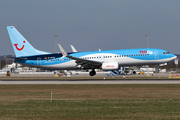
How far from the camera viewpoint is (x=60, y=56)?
178 ft

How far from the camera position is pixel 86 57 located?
53.5 metres

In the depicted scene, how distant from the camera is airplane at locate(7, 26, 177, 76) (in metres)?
50.4

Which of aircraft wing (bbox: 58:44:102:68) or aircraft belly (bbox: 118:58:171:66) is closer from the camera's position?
aircraft wing (bbox: 58:44:102:68)

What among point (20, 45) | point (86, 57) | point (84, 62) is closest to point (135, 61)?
point (84, 62)

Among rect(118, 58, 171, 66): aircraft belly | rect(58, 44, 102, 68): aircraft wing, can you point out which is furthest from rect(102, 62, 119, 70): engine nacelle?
rect(118, 58, 171, 66): aircraft belly

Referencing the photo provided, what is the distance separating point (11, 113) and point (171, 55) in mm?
39938

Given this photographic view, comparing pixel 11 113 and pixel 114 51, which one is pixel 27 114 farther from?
pixel 114 51

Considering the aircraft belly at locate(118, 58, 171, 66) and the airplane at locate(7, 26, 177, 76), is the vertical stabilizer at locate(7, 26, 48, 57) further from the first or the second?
the aircraft belly at locate(118, 58, 171, 66)

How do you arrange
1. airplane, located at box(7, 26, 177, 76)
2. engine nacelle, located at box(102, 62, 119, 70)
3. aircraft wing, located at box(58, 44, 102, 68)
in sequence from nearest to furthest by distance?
aircraft wing, located at box(58, 44, 102, 68)
engine nacelle, located at box(102, 62, 119, 70)
airplane, located at box(7, 26, 177, 76)

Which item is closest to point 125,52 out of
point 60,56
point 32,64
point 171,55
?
point 171,55

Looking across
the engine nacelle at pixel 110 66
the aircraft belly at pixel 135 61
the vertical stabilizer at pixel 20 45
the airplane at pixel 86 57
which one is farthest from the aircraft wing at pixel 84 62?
the vertical stabilizer at pixel 20 45

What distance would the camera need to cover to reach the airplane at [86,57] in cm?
5044

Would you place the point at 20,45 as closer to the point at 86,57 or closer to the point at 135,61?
the point at 86,57

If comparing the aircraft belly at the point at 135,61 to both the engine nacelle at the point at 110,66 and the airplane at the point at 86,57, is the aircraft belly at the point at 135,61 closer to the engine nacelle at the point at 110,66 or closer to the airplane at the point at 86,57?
the airplane at the point at 86,57
